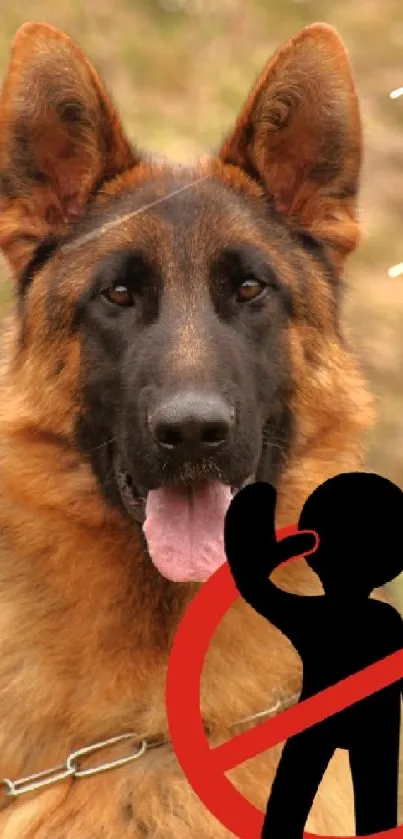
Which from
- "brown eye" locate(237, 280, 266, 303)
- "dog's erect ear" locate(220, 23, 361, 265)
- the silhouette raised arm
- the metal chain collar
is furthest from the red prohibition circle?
"dog's erect ear" locate(220, 23, 361, 265)

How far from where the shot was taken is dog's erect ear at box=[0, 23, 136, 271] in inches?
103

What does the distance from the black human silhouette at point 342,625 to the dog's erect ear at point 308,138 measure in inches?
38.3

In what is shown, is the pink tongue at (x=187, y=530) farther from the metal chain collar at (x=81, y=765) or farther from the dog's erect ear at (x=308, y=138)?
the dog's erect ear at (x=308, y=138)

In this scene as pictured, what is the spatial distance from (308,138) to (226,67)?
570 millimetres

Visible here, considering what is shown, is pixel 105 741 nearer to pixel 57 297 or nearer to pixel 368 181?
pixel 57 297

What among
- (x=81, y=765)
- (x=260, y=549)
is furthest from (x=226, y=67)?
(x=81, y=765)

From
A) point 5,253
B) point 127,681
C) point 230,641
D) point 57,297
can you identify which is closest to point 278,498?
point 230,641

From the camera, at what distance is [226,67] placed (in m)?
3.21

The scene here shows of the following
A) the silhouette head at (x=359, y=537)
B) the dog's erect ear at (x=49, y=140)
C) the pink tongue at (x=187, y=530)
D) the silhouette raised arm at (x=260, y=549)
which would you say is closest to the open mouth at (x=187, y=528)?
the pink tongue at (x=187, y=530)

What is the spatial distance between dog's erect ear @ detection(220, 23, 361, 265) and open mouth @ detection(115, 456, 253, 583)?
0.89m

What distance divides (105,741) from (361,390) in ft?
4.14

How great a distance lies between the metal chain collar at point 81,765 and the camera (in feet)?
8.39

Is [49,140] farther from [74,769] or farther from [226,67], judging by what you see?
[74,769]

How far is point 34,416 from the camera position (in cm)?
282
